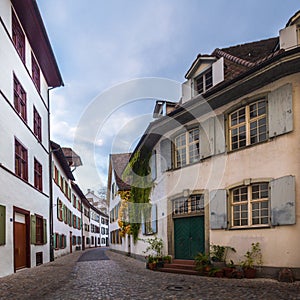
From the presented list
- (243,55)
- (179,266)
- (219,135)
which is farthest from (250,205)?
(243,55)

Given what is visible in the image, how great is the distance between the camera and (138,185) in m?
20.1

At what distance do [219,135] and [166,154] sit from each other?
343 centimetres

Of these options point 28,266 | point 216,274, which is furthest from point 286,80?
point 28,266

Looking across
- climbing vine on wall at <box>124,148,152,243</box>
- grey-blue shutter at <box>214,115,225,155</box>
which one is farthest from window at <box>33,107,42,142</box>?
grey-blue shutter at <box>214,115,225,155</box>

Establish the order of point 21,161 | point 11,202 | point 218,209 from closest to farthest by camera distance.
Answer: point 218,209 < point 11,202 < point 21,161

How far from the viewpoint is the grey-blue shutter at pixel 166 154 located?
15.9 metres

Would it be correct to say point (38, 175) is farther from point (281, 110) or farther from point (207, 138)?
point (281, 110)

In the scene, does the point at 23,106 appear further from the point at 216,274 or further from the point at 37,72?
the point at 216,274

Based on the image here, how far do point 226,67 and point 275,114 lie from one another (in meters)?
3.54

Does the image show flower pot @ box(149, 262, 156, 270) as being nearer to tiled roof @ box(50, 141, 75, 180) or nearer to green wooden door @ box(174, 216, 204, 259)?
green wooden door @ box(174, 216, 204, 259)

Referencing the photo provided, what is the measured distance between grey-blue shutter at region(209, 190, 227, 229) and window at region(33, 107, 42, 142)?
32.6ft

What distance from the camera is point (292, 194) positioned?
10664mm

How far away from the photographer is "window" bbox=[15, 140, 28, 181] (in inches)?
591

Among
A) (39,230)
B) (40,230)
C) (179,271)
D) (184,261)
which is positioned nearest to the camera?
(179,271)
